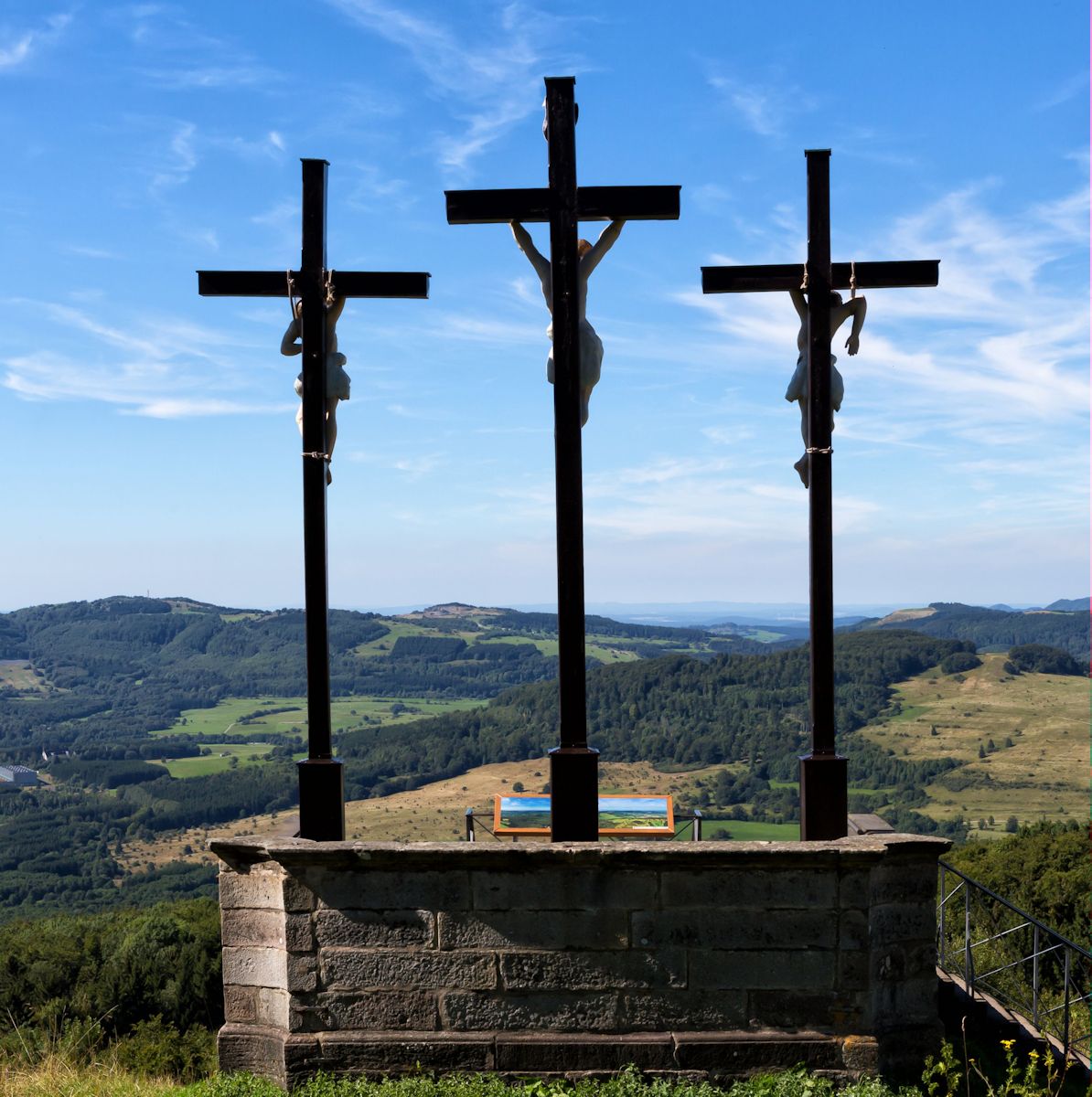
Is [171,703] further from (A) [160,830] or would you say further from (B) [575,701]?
(B) [575,701]

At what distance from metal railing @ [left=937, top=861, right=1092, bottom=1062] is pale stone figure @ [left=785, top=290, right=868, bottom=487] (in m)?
3.17

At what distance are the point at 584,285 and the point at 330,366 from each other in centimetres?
187

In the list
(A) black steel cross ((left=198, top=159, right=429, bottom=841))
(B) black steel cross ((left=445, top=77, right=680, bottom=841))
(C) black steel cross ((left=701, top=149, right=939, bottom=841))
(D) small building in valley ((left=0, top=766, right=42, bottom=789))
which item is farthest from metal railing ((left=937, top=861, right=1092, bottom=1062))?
(D) small building in valley ((left=0, top=766, right=42, bottom=789))

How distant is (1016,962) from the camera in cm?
953

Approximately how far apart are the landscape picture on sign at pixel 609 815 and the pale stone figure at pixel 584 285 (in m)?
3.42

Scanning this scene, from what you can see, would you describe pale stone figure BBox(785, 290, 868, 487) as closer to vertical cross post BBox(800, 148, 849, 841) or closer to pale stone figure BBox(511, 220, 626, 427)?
vertical cross post BBox(800, 148, 849, 841)

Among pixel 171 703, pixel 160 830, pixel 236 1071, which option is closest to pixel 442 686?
pixel 171 703

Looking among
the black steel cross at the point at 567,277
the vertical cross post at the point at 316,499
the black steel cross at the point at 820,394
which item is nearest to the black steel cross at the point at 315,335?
the vertical cross post at the point at 316,499

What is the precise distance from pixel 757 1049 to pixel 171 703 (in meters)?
191

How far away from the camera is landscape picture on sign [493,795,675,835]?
8.66 meters

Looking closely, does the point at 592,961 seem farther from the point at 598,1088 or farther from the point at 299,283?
the point at 299,283

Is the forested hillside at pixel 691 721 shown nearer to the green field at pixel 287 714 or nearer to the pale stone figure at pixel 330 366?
the green field at pixel 287 714

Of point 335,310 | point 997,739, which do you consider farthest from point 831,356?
point 997,739

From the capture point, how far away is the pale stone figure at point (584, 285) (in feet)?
24.0
